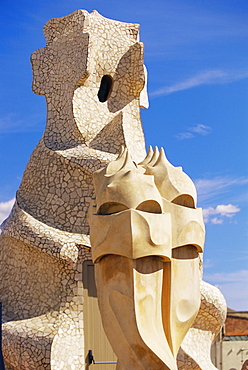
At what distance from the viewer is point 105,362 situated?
37.9 ft

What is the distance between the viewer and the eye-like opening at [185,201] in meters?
8.94

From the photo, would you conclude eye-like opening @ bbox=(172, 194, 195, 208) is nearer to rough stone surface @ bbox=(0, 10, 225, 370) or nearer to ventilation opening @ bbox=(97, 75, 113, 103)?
rough stone surface @ bbox=(0, 10, 225, 370)

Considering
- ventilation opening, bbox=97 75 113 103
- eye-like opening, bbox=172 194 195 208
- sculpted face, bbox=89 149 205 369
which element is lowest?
sculpted face, bbox=89 149 205 369

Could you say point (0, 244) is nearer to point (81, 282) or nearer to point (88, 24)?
point (81, 282)

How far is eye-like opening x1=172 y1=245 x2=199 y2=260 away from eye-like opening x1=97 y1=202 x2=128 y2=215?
888 mm

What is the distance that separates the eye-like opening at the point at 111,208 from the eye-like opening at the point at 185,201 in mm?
770

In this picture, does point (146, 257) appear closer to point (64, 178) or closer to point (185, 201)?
point (185, 201)

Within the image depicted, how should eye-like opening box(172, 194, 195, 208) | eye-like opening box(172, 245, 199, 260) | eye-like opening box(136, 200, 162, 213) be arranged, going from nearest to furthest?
1. eye-like opening box(136, 200, 162, 213)
2. eye-like opening box(172, 245, 199, 260)
3. eye-like opening box(172, 194, 195, 208)

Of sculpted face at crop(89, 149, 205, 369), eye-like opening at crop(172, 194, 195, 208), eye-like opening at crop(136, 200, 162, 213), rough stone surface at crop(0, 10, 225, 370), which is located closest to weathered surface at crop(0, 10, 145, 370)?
rough stone surface at crop(0, 10, 225, 370)

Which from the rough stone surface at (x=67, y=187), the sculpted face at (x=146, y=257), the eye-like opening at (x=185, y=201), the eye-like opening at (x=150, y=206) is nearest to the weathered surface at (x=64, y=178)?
the rough stone surface at (x=67, y=187)

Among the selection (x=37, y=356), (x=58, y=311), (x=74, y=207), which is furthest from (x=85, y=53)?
(x=37, y=356)

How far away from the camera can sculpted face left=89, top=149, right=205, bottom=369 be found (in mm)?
8242

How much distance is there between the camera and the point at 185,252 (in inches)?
348

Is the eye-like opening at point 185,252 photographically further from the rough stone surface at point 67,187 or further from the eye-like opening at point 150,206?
the rough stone surface at point 67,187
